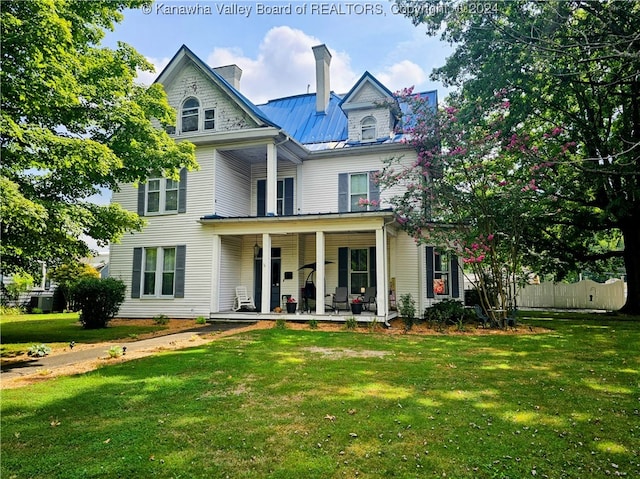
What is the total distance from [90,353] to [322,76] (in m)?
15.3

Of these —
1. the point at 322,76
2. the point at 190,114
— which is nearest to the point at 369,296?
the point at 190,114

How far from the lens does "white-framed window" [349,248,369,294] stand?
603 inches

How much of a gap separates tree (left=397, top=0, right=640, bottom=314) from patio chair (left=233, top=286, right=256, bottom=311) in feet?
32.9

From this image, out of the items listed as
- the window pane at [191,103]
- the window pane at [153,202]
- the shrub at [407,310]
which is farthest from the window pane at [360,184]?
the window pane at [153,202]

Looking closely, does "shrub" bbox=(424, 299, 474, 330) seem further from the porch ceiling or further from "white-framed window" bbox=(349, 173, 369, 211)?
"white-framed window" bbox=(349, 173, 369, 211)

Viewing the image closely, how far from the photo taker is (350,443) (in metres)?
3.56

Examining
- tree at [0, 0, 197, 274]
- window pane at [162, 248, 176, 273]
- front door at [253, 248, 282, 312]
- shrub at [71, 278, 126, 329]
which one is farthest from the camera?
front door at [253, 248, 282, 312]

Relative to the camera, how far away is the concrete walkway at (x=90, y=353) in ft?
21.6

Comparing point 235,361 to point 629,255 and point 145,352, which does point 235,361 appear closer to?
point 145,352

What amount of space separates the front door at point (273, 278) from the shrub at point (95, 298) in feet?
17.0

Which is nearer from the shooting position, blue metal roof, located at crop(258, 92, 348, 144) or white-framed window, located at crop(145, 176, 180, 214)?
white-framed window, located at crop(145, 176, 180, 214)

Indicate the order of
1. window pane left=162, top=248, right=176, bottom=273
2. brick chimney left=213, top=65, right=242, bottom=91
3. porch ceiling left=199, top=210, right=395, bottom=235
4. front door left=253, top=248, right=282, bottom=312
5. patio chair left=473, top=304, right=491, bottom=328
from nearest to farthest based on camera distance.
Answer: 1. patio chair left=473, top=304, right=491, bottom=328
2. porch ceiling left=199, top=210, right=395, bottom=235
3. window pane left=162, top=248, right=176, bottom=273
4. front door left=253, top=248, right=282, bottom=312
5. brick chimney left=213, top=65, right=242, bottom=91

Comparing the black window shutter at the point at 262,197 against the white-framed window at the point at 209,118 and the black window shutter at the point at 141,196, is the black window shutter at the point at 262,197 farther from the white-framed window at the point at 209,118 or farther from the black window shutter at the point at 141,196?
the black window shutter at the point at 141,196

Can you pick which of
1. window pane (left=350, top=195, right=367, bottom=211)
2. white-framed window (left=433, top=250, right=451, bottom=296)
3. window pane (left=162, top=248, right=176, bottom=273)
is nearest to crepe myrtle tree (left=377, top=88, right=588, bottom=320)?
white-framed window (left=433, top=250, right=451, bottom=296)
